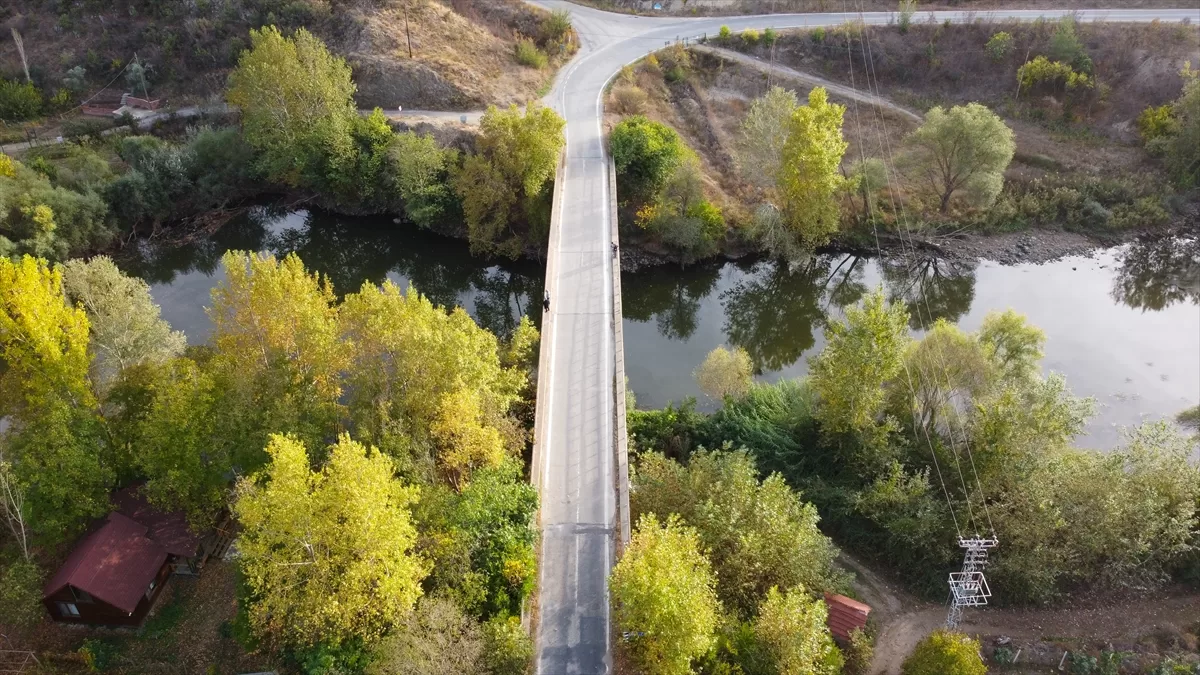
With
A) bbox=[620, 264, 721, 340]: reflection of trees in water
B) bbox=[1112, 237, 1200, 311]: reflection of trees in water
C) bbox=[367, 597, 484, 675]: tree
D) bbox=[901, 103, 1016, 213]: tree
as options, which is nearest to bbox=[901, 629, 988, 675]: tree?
bbox=[367, 597, 484, 675]: tree

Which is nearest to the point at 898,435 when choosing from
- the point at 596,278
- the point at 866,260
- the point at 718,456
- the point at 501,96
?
the point at 718,456

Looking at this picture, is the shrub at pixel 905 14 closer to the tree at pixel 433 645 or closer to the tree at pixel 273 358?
the tree at pixel 273 358

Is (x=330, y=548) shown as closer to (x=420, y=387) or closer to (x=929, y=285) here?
(x=420, y=387)

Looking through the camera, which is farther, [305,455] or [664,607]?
[305,455]

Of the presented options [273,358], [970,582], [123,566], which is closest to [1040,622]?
[970,582]

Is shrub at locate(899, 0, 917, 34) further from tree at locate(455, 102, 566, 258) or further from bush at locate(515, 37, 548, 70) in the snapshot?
tree at locate(455, 102, 566, 258)

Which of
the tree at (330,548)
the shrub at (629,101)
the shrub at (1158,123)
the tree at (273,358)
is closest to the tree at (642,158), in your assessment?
the shrub at (629,101)
